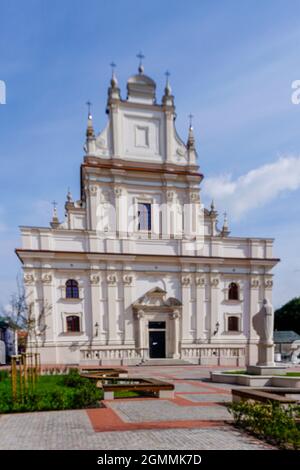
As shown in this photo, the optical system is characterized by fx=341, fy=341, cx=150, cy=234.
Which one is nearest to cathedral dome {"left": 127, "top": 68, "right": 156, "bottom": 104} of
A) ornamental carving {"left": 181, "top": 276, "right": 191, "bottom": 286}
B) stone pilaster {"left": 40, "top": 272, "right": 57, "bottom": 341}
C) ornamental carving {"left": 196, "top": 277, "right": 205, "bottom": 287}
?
ornamental carving {"left": 181, "top": 276, "right": 191, "bottom": 286}

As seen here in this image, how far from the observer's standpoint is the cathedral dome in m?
31.4

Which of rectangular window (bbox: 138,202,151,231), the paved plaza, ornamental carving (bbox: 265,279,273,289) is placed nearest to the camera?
the paved plaza

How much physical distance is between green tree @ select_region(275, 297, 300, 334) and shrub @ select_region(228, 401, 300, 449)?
5047 cm

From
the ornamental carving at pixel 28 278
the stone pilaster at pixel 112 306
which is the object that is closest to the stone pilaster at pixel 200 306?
the stone pilaster at pixel 112 306

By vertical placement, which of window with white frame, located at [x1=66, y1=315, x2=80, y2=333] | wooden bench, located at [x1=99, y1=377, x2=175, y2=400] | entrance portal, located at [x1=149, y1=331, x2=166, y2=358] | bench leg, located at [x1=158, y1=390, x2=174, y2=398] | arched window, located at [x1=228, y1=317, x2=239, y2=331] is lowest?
entrance portal, located at [x1=149, y1=331, x2=166, y2=358]

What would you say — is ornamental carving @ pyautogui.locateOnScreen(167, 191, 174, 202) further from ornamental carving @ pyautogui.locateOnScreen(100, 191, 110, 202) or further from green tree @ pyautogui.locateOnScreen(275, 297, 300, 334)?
green tree @ pyautogui.locateOnScreen(275, 297, 300, 334)

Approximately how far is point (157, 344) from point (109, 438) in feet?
75.6

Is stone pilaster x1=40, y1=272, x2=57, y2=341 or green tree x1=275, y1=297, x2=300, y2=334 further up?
stone pilaster x1=40, y1=272, x2=57, y2=341

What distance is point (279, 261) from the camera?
1249 inches

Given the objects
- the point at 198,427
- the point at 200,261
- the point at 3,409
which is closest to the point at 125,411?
the point at 198,427

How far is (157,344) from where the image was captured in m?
29.1

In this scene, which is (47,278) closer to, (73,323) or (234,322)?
(73,323)

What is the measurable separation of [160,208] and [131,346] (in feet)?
39.6

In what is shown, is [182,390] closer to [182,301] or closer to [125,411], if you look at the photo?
[125,411]
